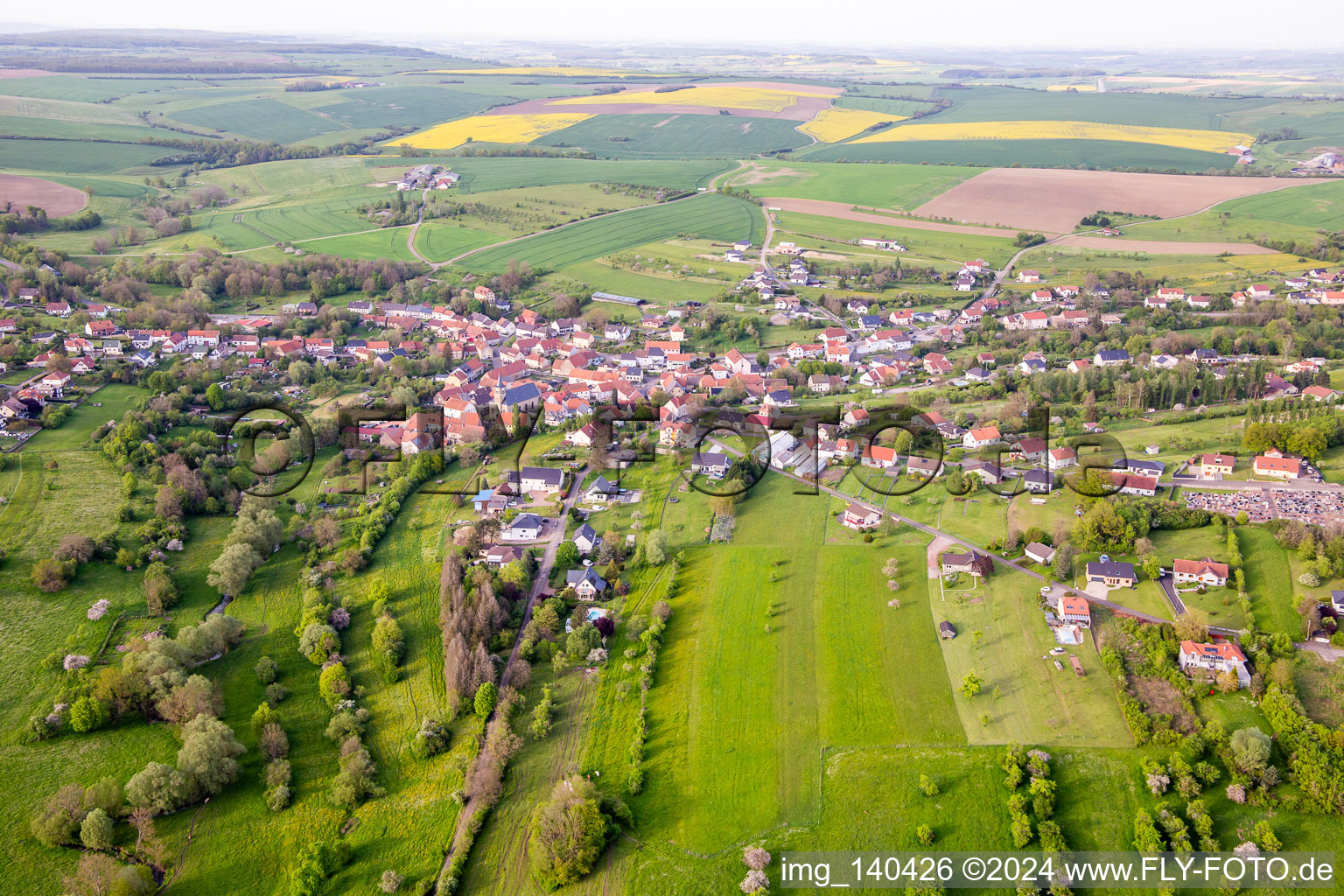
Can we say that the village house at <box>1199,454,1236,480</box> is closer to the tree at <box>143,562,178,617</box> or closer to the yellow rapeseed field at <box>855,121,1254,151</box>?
the tree at <box>143,562,178,617</box>

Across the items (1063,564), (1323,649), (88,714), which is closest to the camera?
(88,714)

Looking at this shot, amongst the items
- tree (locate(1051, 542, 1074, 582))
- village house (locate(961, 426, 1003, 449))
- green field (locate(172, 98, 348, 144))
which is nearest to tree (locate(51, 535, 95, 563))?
tree (locate(1051, 542, 1074, 582))

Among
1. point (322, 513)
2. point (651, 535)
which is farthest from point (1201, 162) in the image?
point (322, 513)

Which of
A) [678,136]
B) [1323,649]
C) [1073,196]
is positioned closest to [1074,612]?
[1323,649]

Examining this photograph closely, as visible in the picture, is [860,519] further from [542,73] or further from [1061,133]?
[542,73]

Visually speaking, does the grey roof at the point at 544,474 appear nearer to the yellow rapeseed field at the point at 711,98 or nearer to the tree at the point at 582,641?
the tree at the point at 582,641

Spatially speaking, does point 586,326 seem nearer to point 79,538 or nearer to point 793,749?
point 79,538

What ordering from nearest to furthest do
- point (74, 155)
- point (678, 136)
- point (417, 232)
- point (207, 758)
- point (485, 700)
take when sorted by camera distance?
point (207, 758) → point (485, 700) → point (417, 232) → point (74, 155) → point (678, 136)
